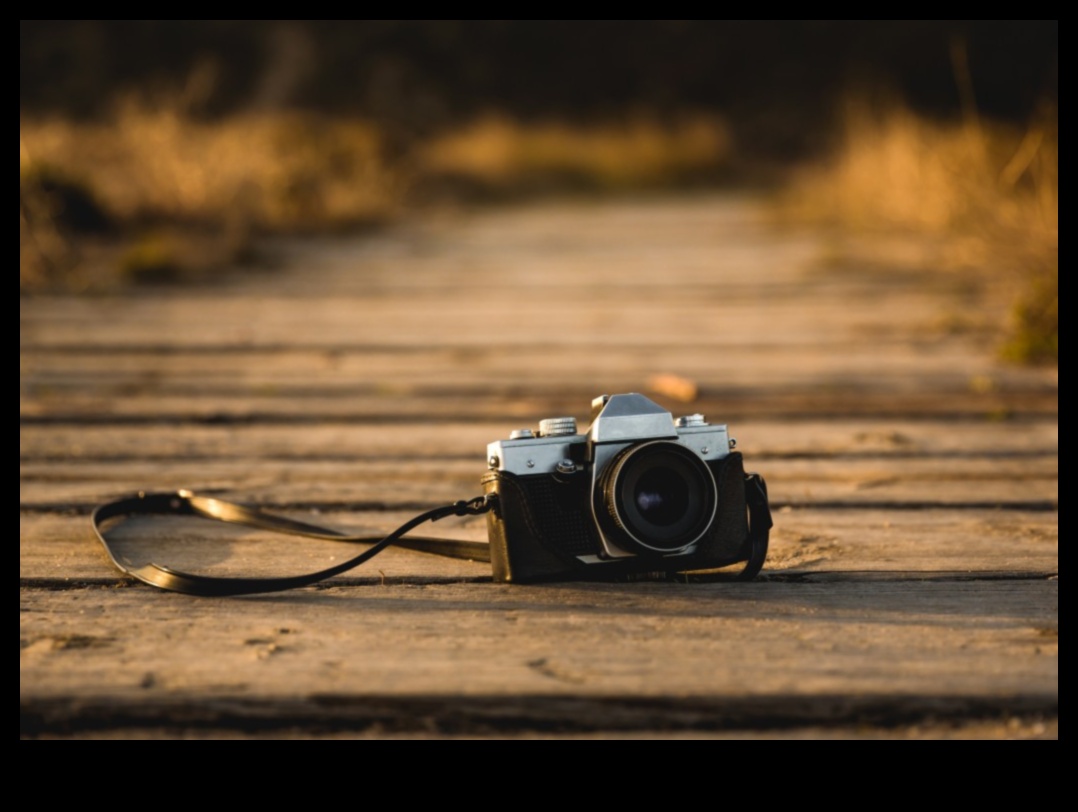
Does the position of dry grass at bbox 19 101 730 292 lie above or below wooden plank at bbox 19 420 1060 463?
above

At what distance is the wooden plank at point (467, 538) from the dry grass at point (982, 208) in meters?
1.39

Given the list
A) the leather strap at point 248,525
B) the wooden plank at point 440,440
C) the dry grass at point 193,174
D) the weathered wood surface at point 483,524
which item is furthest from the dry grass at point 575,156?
the leather strap at point 248,525

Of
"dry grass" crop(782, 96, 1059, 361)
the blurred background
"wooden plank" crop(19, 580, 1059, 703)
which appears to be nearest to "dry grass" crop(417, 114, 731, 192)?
the blurred background

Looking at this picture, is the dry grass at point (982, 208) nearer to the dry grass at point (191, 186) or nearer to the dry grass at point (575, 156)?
the dry grass at point (191, 186)

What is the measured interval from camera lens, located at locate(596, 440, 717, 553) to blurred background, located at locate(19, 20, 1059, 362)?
191cm

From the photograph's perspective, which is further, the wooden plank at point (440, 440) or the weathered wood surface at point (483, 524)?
the wooden plank at point (440, 440)

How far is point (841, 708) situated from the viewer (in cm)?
119

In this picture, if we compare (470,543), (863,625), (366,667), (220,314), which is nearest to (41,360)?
(220,314)

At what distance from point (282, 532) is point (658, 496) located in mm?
643

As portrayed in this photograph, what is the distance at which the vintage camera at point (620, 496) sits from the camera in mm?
1421

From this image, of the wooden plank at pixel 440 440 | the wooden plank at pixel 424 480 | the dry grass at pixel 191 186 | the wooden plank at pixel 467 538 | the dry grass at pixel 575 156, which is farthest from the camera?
the dry grass at pixel 575 156

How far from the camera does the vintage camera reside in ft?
4.66

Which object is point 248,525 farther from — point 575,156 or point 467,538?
point 575,156

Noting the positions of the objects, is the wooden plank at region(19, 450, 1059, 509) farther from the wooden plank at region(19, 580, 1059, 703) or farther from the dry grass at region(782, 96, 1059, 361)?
the dry grass at region(782, 96, 1059, 361)
